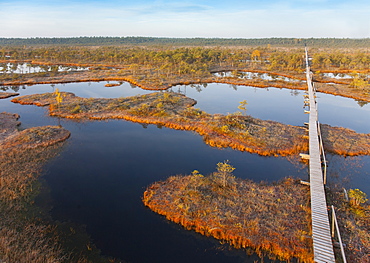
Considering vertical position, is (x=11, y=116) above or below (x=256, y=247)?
above

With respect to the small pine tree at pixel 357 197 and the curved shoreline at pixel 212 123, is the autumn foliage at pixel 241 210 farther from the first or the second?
the curved shoreline at pixel 212 123

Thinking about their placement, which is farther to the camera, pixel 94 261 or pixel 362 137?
pixel 362 137

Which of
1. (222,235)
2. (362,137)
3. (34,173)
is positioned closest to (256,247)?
(222,235)

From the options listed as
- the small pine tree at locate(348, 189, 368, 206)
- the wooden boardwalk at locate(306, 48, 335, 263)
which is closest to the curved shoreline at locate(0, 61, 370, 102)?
Answer: the wooden boardwalk at locate(306, 48, 335, 263)

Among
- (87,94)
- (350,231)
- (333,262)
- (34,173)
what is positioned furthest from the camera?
(87,94)

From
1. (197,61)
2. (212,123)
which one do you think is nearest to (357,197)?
(212,123)

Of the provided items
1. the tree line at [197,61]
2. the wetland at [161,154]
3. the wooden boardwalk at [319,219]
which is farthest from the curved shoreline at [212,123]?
the tree line at [197,61]

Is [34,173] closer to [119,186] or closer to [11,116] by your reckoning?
[119,186]

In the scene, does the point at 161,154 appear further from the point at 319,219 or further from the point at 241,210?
the point at 319,219

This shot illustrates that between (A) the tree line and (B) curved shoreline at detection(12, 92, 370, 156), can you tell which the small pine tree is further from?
(A) the tree line
